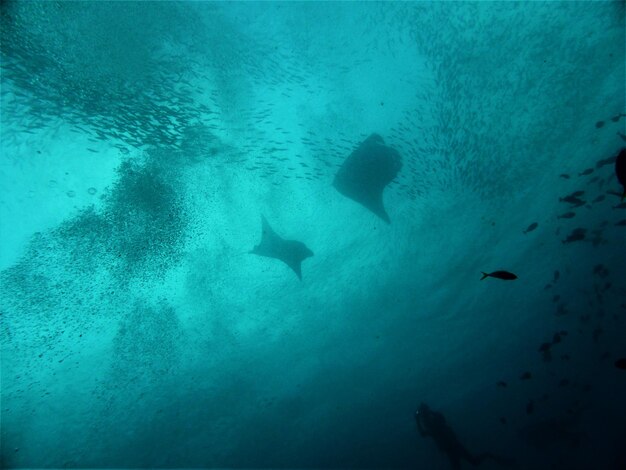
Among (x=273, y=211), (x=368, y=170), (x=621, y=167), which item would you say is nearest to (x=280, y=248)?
(x=273, y=211)

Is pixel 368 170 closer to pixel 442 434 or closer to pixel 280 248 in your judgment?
pixel 280 248

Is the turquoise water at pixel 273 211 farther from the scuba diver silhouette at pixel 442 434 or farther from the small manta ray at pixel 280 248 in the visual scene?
the scuba diver silhouette at pixel 442 434

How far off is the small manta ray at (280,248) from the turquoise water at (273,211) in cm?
111

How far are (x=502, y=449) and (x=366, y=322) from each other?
26.7m

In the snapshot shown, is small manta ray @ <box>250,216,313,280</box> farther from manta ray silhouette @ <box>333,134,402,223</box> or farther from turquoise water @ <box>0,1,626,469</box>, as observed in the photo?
manta ray silhouette @ <box>333,134,402,223</box>

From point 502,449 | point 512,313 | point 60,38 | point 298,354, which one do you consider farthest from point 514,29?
point 502,449

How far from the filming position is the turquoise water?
896 centimetres

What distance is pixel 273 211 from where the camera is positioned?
536 inches

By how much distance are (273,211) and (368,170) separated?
451cm

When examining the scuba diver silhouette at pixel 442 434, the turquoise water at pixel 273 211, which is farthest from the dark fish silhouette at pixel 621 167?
the scuba diver silhouette at pixel 442 434

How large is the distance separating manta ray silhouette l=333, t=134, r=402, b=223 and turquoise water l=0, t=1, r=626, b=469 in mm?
1527

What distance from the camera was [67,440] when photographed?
20.2 meters

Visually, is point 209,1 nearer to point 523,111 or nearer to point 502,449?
point 523,111

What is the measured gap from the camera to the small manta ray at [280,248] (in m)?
12.9
